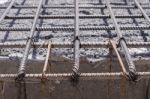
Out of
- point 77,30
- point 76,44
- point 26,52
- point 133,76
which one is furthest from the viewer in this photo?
point 77,30

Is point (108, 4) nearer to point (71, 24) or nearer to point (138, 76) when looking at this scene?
point (71, 24)

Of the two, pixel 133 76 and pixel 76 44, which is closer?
pixel 133 76

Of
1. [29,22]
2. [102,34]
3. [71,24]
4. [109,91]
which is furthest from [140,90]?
[29,22]

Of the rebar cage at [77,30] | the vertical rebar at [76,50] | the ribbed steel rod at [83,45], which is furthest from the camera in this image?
the ribbed steel rod at [83,45]

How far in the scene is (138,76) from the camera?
2.07 metres

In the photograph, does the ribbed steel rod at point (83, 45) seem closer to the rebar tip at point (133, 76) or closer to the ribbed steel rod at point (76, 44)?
the ribbed steel rod at point (76, 44)

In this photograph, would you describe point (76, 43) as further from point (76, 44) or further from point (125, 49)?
point (125, 49)

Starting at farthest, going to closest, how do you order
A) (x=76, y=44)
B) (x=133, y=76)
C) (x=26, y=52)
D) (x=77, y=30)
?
(x=77, y=30) → (x=76, y=44) → (x=26, y=52) → (x=133, y=76)

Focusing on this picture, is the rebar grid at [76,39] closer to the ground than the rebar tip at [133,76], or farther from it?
closer to the ground

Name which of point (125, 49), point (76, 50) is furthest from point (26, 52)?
point (125, 49)

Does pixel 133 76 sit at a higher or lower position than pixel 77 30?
higher

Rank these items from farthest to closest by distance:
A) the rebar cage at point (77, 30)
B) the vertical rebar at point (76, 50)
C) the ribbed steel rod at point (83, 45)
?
the ribbed steel rod at point (83, 45), the rebar cage at point (77, 30), the vertical rebar at point (76, 50)

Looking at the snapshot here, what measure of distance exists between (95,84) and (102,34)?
0.46 metres

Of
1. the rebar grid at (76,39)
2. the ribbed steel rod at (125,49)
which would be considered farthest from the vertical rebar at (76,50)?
the ribbed steel rod at (125,49)
